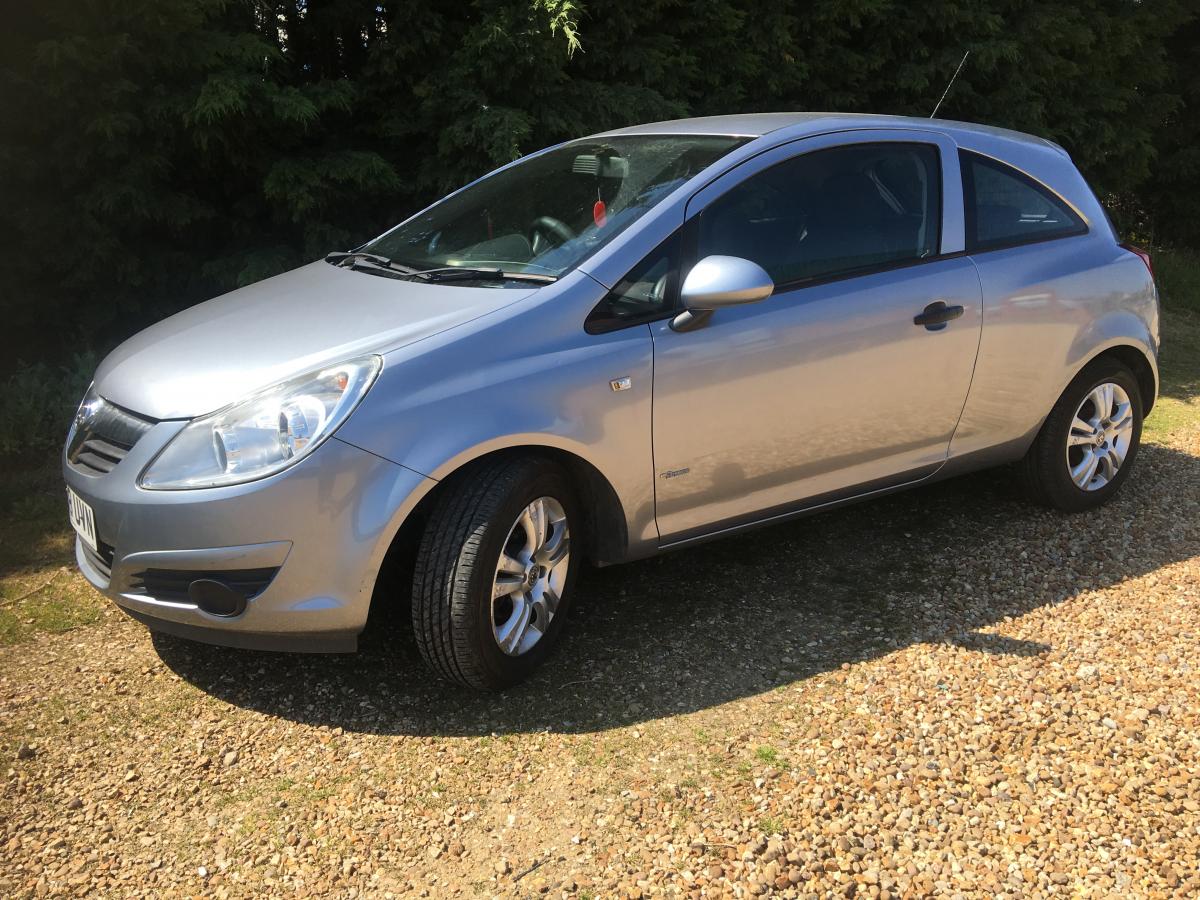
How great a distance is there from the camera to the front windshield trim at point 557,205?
3.73 metres

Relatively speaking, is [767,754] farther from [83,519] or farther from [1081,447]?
[1081,447]

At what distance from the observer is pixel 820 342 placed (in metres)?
3.84

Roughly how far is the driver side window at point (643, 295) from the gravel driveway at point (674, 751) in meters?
1.14

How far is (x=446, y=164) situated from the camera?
6.96 metres

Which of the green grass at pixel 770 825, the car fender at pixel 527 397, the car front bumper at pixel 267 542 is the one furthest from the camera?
the car fender at pixel 527 397

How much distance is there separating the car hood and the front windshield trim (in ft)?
0.85

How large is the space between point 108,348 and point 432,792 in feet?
15.5

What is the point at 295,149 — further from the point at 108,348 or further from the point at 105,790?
the point at 105,790

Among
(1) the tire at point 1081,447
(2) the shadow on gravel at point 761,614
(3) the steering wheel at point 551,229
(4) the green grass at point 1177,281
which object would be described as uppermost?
(3) the steering wheel at point 551,229

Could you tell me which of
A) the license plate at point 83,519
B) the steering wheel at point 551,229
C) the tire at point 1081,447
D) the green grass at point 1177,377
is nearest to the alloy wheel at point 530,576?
the steering wheel at point 551,229

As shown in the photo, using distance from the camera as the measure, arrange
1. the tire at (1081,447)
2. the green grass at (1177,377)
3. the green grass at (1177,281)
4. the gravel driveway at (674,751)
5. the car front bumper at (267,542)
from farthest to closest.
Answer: the green grass at (1177,281) < the green grass at (1177,377) < the tire at (1081,447) < the car front bumper at (267,542) < the gravel driveway at (674,751)

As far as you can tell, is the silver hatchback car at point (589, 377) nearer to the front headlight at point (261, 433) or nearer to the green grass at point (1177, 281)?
the front headlight at point (261, 433)

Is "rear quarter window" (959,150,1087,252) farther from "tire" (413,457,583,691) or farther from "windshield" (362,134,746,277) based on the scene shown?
"tire" (413,457,583,691)

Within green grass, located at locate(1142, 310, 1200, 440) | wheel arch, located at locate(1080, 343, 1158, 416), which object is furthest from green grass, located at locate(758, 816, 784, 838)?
green grass, located at locate(1142, 310, 1200, 440)
